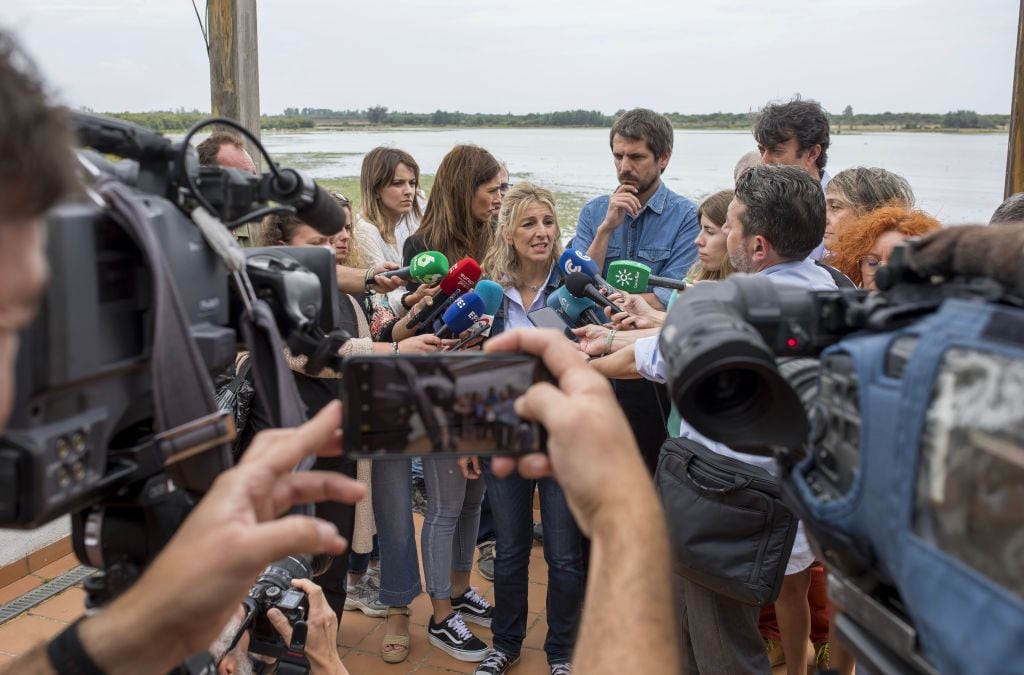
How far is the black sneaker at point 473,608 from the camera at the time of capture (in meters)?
3.88

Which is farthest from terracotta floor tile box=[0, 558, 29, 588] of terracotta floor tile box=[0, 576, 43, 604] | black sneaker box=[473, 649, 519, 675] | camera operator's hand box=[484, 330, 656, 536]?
camera operator's hand box=[484, 330, 656, 536]

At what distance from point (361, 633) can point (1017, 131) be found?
3.93 meters

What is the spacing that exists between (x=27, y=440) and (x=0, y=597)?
3520 millimetres

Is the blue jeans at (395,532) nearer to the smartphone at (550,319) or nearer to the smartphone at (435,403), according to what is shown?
the smartphone at (550,319)

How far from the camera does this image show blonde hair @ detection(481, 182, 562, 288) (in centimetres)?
384

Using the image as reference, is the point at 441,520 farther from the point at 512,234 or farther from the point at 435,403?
the point at 435,403

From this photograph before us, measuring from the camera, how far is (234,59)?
4.67 meters

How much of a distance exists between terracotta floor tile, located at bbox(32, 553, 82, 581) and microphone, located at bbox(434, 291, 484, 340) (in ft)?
7.31

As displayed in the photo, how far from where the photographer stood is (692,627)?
9.14ft

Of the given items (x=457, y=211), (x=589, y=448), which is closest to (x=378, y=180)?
(x=457, y=211)

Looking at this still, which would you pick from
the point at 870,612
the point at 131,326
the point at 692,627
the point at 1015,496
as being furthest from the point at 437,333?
the point at 1015,496

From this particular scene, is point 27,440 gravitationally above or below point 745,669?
above

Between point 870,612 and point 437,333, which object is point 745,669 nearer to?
point 437,333

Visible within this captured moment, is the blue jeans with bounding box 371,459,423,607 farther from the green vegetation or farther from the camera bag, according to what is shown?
the green vegetation
